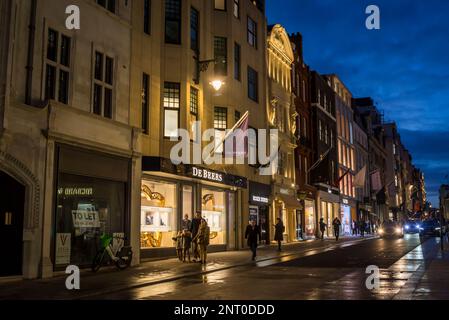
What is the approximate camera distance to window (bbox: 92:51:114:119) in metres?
19.1

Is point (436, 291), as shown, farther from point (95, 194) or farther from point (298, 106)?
point (298, 106)

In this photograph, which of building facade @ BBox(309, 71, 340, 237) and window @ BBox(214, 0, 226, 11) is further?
building facade @ BBox(309, 71, 340, 237)

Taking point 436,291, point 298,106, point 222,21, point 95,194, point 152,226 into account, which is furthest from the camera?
point 298,106

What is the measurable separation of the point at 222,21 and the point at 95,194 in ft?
48.9

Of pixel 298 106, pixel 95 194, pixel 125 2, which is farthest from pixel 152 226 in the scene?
pixel 298 106

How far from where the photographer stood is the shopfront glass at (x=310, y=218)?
46400mm

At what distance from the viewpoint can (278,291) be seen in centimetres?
1269

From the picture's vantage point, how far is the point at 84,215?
18.0 metres

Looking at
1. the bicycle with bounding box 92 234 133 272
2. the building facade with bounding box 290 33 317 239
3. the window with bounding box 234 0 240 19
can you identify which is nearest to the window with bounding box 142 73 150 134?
the bicycle with bounding box 92 234 133 272

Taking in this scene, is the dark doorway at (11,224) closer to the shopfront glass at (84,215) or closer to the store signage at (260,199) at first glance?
the shopfront glass at (84,215)

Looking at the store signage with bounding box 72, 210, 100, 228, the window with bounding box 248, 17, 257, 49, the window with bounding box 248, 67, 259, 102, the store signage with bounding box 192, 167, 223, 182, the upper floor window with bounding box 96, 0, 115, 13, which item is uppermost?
the window with bounding box 248, 17, 257, 49

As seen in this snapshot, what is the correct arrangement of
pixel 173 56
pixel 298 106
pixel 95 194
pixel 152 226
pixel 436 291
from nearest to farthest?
pixel 436 291 → pixel 95 194 → pixel 152 226 → pixel 173 56 → pixel 298 106

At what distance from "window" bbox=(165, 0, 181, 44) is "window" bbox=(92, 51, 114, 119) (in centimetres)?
541

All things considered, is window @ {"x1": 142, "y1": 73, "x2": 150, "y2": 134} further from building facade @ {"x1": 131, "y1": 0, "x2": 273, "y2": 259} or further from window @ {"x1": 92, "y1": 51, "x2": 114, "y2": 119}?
window @ {"x1": 92, "y1": 51, "x2": 114, "y2": 119}
